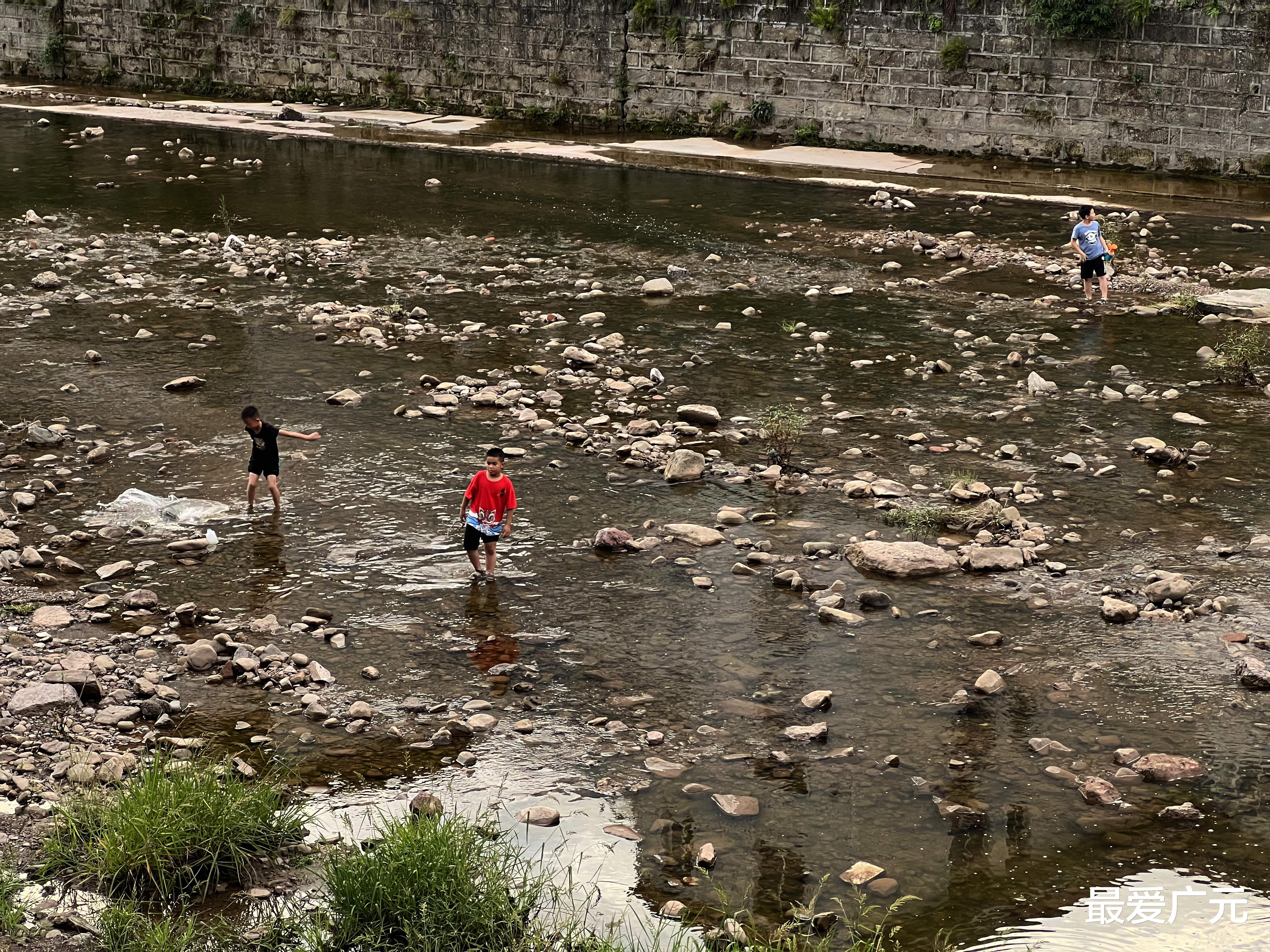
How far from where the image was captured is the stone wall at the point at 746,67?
1756 centimetres

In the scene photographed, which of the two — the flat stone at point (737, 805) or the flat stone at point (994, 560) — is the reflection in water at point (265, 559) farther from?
the flat stone at point (994, 560)

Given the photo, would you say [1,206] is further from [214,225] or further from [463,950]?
[463,950]

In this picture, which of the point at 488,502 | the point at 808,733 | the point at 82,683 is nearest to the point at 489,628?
the point at 488,502

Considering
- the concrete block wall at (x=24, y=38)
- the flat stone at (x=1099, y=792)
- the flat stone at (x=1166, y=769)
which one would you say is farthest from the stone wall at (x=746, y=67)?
the flat stone at (x=1099, y=792)

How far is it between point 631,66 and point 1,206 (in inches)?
389

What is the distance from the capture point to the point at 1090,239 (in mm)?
12109

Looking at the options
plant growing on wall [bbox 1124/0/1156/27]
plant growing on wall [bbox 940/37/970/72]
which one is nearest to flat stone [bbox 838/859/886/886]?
plant growing on wall [bbox 1124/0/1156/27]

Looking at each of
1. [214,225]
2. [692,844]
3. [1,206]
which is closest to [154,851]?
[692,844]

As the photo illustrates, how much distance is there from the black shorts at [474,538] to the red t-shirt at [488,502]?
0.04 ft

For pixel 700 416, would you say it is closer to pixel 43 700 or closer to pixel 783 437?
pixel 783 437

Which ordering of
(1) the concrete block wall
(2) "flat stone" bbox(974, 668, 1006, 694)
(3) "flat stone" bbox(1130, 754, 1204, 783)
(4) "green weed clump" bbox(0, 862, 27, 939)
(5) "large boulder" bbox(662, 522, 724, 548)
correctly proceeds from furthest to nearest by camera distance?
1. (1) the concrete block wall
2. (5) "large boulder" bbox(662, 522, 724, 548)
3. (2) "flat stone" bbox(974, 668, 1006, 694)
4. (3) "flat stone" bbox(1130, 754, 1204, 783)
5. (4) "green weed clump" bbox(0, 862, 27, 939)

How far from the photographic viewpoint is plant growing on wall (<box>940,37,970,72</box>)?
61.2ft

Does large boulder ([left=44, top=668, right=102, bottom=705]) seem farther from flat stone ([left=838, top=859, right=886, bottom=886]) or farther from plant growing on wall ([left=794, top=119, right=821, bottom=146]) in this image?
plant growing on wall ([left=794, top=119, right=821, bottom=146])

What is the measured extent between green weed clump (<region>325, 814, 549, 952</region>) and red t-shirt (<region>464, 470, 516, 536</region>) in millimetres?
2720
